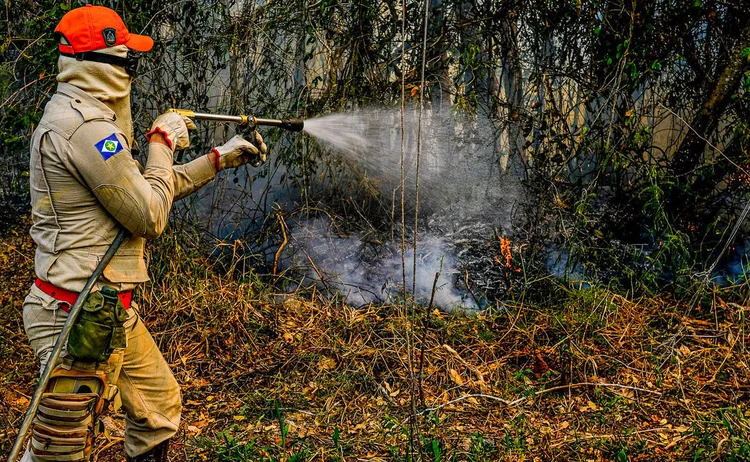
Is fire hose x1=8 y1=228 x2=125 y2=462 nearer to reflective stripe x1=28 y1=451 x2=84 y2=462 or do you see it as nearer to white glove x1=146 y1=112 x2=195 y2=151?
reflective stripe x1=28 y1=451 x2=84 y2=462

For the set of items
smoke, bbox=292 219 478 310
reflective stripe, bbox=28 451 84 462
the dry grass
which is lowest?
the dry grass

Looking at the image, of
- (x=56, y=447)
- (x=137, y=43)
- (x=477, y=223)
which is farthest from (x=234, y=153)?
(x=477, y=223)

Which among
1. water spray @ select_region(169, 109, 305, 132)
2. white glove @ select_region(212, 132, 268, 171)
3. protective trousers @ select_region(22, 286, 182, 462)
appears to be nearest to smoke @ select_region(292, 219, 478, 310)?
water spray @ select_region(169, 109, 305, 132)

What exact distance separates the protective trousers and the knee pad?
10 cm

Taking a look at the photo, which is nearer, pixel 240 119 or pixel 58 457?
pixel 58 457

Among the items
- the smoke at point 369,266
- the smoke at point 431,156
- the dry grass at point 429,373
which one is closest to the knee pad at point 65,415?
the dry grass at point 429,373

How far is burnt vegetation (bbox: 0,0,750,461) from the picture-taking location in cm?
496

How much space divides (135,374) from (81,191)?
888 mm

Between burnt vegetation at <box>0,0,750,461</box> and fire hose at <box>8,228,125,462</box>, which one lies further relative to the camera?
burnt vegetation at <box>0,0,750,461</box>

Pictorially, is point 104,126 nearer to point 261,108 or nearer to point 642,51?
point 261,108

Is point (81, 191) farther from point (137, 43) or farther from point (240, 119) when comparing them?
point (240, 119)

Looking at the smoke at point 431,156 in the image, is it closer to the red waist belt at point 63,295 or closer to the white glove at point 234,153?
the white glove at point 234,153

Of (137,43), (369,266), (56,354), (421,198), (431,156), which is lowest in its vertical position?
(369,266)

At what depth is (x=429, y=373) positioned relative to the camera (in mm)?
4879
